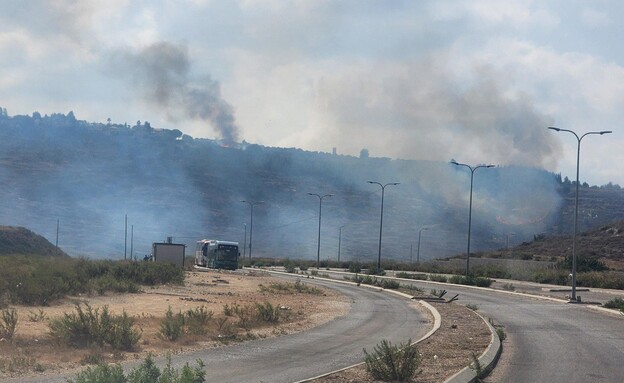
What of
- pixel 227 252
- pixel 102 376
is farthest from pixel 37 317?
pixel 227 252

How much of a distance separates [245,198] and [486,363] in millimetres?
137739

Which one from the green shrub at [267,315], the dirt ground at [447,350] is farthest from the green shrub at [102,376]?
the green shrub at [267,315]

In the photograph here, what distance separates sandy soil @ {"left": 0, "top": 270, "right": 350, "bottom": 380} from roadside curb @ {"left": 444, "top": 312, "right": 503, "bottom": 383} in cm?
651

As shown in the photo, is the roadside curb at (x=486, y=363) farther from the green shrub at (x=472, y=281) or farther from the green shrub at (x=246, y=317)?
the green shrub at (x=472, y=281)

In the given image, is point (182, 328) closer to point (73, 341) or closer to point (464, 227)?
point (73, 341)

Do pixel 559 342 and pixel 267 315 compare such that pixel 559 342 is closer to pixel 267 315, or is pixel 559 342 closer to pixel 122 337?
pixel 267 315

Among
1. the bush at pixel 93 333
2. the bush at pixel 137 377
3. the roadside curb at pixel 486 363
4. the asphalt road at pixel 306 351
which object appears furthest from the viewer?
the bush at pixel 93 333

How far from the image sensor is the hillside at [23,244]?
7809 centimetres

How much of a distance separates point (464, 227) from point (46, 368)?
139775 millimetres

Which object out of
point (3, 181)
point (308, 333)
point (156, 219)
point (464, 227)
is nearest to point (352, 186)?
point (464, 227)

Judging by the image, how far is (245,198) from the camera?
153m

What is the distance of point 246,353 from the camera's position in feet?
64.2

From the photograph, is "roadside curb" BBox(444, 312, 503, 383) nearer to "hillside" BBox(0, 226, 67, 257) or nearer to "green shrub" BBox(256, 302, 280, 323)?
"green shrub" BBox(256, 302, 280, 323)

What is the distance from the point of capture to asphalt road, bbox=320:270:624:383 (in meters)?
15.9
